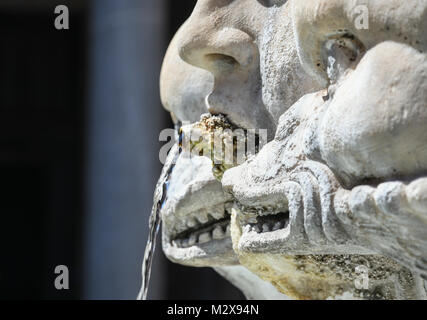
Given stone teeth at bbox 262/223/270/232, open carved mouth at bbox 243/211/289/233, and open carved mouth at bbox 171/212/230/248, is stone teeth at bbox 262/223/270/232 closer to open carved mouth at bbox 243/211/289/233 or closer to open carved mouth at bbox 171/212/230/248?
open carved mouth at bbox 243/211/289/233

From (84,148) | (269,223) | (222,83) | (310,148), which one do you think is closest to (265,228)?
(269,223)

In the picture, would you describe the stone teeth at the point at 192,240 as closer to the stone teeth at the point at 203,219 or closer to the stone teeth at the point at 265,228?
the stone teeth at the point at 203,219

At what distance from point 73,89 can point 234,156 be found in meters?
3.64

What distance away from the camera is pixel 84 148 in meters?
5.06

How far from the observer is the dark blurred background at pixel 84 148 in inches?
161

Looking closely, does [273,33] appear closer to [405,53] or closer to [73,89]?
[405,53]

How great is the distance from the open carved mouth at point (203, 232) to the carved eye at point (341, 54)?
53 cm

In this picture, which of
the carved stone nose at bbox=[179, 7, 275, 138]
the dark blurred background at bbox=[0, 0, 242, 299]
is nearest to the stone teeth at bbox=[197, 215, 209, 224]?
the carved stone nose at bbox=[179, 7, 275, 138]

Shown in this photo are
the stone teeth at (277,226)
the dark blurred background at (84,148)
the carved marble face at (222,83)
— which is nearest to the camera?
the stone teeth at (277,226)

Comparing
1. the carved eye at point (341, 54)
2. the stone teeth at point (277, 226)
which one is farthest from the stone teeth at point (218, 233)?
the carved eye at point (341, 54)

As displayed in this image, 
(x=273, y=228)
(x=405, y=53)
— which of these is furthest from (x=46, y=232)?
(x=405, y=53)

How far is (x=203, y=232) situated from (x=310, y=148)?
55cm
